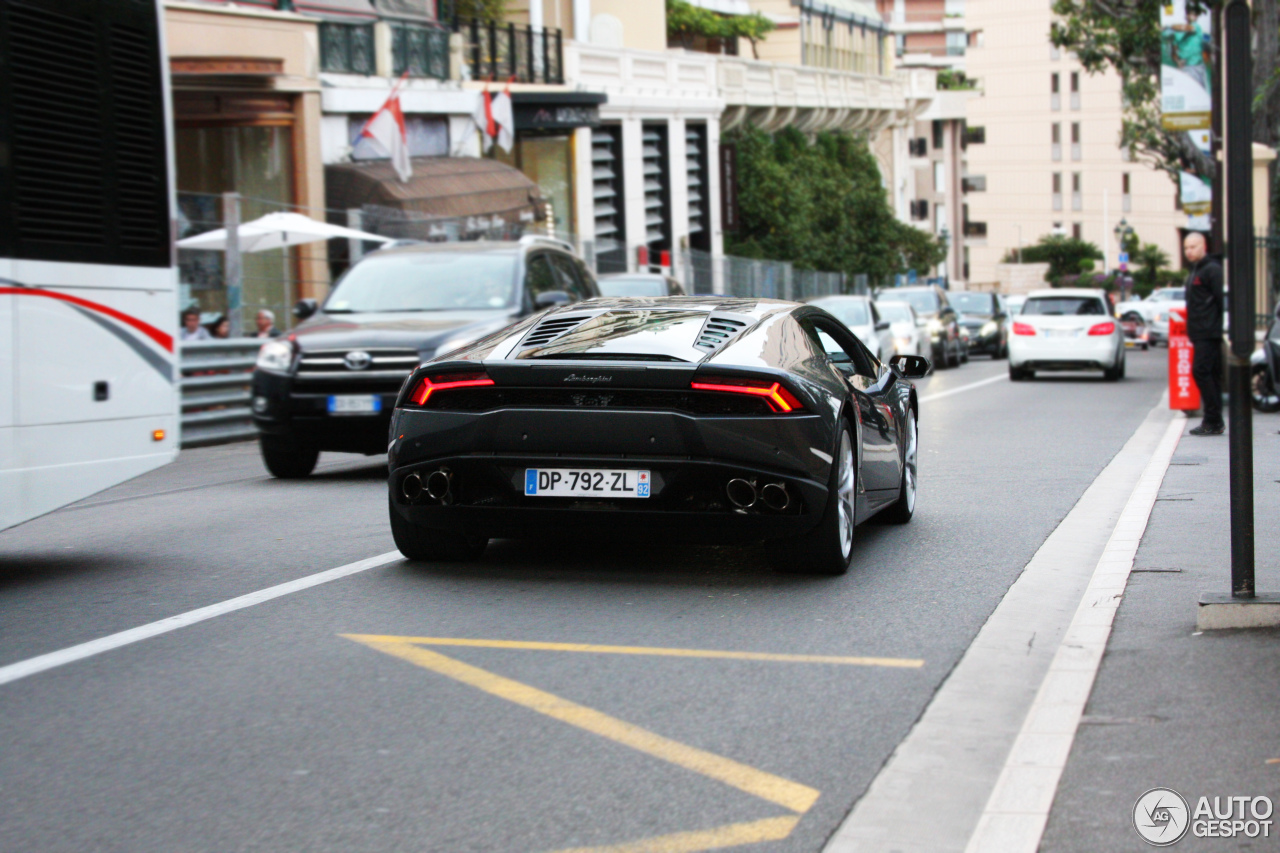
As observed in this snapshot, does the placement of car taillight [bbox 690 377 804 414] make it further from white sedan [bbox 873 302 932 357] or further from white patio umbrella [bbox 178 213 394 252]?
white sedan [bbox 873 302 932 357]

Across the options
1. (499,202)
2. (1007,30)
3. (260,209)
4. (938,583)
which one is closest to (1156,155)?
(499,202)

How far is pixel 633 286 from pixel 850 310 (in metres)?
4.65

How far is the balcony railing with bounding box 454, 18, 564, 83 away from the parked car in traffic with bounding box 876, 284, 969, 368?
33.1ft

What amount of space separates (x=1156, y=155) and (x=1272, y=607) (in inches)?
1605

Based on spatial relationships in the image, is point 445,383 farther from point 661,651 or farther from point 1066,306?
point 1066,306

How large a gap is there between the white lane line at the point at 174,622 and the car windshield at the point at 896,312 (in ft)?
76.7

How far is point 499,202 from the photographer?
3366 cm

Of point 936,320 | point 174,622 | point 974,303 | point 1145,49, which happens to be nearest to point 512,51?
point 936,320

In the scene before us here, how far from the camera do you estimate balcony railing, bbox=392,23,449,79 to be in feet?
109

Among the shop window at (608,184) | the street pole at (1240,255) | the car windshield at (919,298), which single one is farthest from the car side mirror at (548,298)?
the shop window at (608,184)

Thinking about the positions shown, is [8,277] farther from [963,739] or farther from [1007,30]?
[1007,30]

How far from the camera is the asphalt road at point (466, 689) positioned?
409 centimetres

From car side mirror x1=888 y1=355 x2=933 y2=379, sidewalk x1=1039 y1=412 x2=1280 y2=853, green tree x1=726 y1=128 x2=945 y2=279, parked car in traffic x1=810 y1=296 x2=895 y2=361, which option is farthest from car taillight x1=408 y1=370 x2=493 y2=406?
green tree x1=726 y1=128 x2=945 y2=279

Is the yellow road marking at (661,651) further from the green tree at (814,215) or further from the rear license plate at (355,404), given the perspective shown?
the green tree at (814,215)
